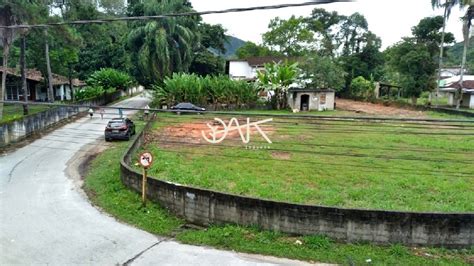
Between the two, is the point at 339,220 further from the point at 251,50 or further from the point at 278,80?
the point at 251,50

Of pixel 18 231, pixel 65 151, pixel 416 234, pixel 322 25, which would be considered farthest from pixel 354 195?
pixel 322 25

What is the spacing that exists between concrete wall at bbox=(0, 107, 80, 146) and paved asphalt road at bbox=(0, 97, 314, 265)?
500cm

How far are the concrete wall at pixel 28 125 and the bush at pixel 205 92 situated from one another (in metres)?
9.02

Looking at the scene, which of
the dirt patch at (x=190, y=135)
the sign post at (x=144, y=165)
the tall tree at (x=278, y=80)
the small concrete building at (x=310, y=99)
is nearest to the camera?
the sign post at (x=144, y=165)

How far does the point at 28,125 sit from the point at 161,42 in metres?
18.3

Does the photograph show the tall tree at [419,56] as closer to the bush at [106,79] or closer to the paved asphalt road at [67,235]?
the bush at [106,79]

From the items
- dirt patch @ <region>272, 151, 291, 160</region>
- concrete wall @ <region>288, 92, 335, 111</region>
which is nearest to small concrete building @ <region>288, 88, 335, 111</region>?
concrete wall @ <region>288, 92, 335, 111</region>

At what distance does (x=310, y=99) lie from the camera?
120ft

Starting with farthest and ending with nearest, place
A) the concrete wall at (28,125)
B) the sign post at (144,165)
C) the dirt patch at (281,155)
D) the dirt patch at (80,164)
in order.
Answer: the concrete wall at (28,125), the dirt patch at (281,155), the dirt patch at (80,164), the sign post at (144,165)

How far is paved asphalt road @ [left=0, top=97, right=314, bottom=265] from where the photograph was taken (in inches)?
340

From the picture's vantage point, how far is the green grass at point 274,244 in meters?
8.52

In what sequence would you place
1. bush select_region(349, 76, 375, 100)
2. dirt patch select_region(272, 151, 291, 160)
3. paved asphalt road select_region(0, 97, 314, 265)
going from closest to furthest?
paved asphalt road select_region(0, 97, 314, 265), dirt patch select_region(272, 151, 291, 160), bush select_region(349, 76, 375, 100)

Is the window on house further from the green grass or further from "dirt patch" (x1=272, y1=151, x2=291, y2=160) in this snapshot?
the green grass

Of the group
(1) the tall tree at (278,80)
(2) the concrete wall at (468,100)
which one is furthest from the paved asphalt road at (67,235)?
(2) the concrete wall at (468,100)
